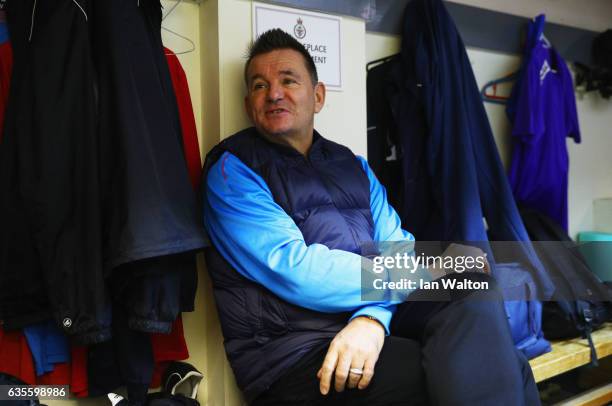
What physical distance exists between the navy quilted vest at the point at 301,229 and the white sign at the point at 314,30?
30cm

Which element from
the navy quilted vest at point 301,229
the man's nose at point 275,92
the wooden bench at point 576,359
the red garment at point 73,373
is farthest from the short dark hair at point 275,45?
the wooden bench at point 576,359

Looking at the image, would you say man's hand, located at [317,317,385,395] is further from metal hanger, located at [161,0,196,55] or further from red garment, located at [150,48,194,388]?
metal hanger, located at [161,0,196,55]

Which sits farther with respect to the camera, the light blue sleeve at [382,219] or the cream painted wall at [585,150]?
the cream painted wall at [585,150]

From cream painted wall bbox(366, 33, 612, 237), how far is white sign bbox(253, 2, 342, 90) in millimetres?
1154

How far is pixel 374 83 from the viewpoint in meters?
2.17

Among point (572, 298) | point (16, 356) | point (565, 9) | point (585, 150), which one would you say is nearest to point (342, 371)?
point (16, 356)

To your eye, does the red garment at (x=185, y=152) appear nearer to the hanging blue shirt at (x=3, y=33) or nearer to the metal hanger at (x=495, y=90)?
the hanging blue shirt at (x=3, y=33)

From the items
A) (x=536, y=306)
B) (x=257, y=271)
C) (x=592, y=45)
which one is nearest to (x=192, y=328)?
(x=257, y=271)

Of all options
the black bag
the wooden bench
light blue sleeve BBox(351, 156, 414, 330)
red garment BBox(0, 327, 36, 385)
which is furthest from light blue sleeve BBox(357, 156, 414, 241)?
red garment BBox(0, 327, 36, 385)

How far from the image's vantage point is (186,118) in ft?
4.87

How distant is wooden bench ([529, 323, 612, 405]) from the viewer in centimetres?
160

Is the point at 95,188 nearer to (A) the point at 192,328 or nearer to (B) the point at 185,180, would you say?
(B) the point at 185,180

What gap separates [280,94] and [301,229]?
15.4 inches

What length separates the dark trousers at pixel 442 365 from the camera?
3.28ft
